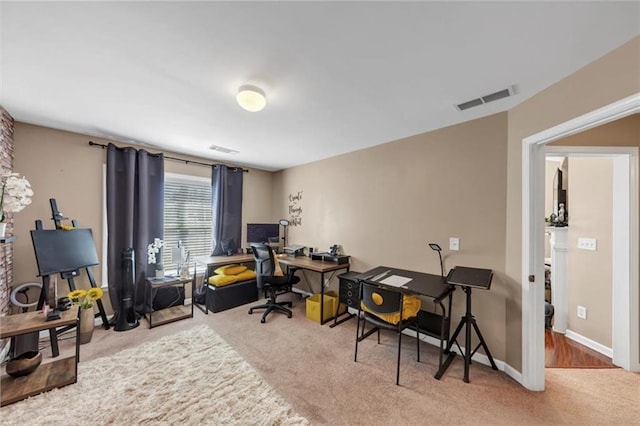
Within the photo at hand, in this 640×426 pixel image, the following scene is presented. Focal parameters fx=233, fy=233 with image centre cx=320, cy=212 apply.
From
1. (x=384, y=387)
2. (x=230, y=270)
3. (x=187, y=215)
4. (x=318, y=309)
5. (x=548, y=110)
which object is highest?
(x=548, y=110)

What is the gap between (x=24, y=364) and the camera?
6.17ft

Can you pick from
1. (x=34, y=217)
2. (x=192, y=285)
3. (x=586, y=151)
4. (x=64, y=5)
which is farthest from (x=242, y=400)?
(x=586, y=151)

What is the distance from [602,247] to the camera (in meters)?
2.50

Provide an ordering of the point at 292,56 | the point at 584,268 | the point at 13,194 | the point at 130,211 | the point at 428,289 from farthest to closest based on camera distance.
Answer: the point at 130,211
the point at 584,268
the point at 428,289
the point at 13,194
the point at 292,56

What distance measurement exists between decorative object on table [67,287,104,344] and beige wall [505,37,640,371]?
4.27 m

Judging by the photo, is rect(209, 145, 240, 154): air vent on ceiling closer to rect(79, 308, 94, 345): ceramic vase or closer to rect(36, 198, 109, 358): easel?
rect(36, 198, 109, 358): easel

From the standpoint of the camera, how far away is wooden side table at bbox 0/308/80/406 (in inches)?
67.5

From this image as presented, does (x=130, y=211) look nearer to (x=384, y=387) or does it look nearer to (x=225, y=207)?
(x=225, y=207)

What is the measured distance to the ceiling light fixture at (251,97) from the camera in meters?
1.80

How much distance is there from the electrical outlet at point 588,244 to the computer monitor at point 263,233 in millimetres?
4248

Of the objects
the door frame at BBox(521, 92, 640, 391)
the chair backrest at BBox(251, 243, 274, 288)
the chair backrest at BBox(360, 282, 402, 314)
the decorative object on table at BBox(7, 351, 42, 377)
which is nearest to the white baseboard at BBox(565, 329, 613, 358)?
the door frame at BBox(521, 92, 640, 391)

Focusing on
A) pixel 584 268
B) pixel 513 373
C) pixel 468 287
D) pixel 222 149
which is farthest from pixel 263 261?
pixel 584 268

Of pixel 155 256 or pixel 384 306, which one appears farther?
pixel 155 256

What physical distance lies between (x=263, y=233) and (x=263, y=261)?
113cm
